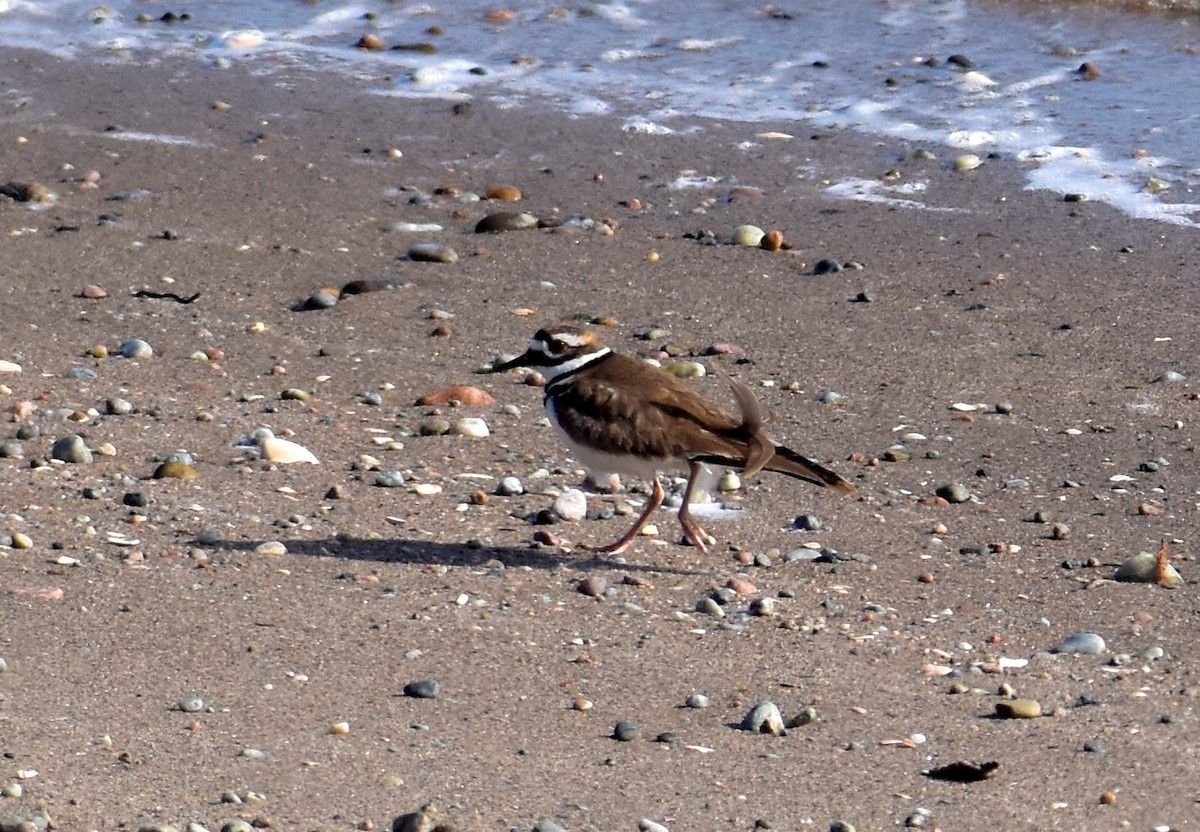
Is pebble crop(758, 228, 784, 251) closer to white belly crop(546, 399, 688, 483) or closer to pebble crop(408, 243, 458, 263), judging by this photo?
pebble crop(408, 243, 458, 263)

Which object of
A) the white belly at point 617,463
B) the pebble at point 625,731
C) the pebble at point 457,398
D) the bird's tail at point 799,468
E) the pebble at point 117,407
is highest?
the bird's tail at point 799,468

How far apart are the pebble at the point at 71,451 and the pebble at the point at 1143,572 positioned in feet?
10.8

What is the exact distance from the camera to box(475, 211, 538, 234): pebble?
897cm

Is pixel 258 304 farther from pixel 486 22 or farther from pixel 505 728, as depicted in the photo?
pixel 486 22

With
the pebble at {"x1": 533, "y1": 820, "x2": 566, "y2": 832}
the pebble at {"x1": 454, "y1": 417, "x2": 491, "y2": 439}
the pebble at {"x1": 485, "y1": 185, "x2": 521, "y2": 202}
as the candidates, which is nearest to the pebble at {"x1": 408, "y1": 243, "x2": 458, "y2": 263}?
the pebble at {"x1": 485, "y1": 185, "x2": 521, "y2": 202}

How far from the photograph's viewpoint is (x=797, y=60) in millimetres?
12172

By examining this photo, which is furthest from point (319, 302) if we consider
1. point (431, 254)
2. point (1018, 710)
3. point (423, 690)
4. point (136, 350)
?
point (1018, 710)

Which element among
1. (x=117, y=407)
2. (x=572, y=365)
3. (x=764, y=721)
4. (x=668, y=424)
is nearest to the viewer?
(x=764, y=721)

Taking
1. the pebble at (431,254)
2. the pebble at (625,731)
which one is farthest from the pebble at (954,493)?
the pebble at (431,254)

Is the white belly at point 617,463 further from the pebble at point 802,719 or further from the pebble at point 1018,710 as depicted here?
the pebble at point 1018,710

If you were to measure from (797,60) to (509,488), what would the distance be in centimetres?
666

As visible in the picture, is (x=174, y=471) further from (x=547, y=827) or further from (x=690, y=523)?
(x=547, y=827)

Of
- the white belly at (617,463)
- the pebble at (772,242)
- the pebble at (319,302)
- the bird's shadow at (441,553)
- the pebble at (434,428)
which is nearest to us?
the bird's shadow at (441,553)

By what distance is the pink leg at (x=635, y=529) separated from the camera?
19.1 feet
